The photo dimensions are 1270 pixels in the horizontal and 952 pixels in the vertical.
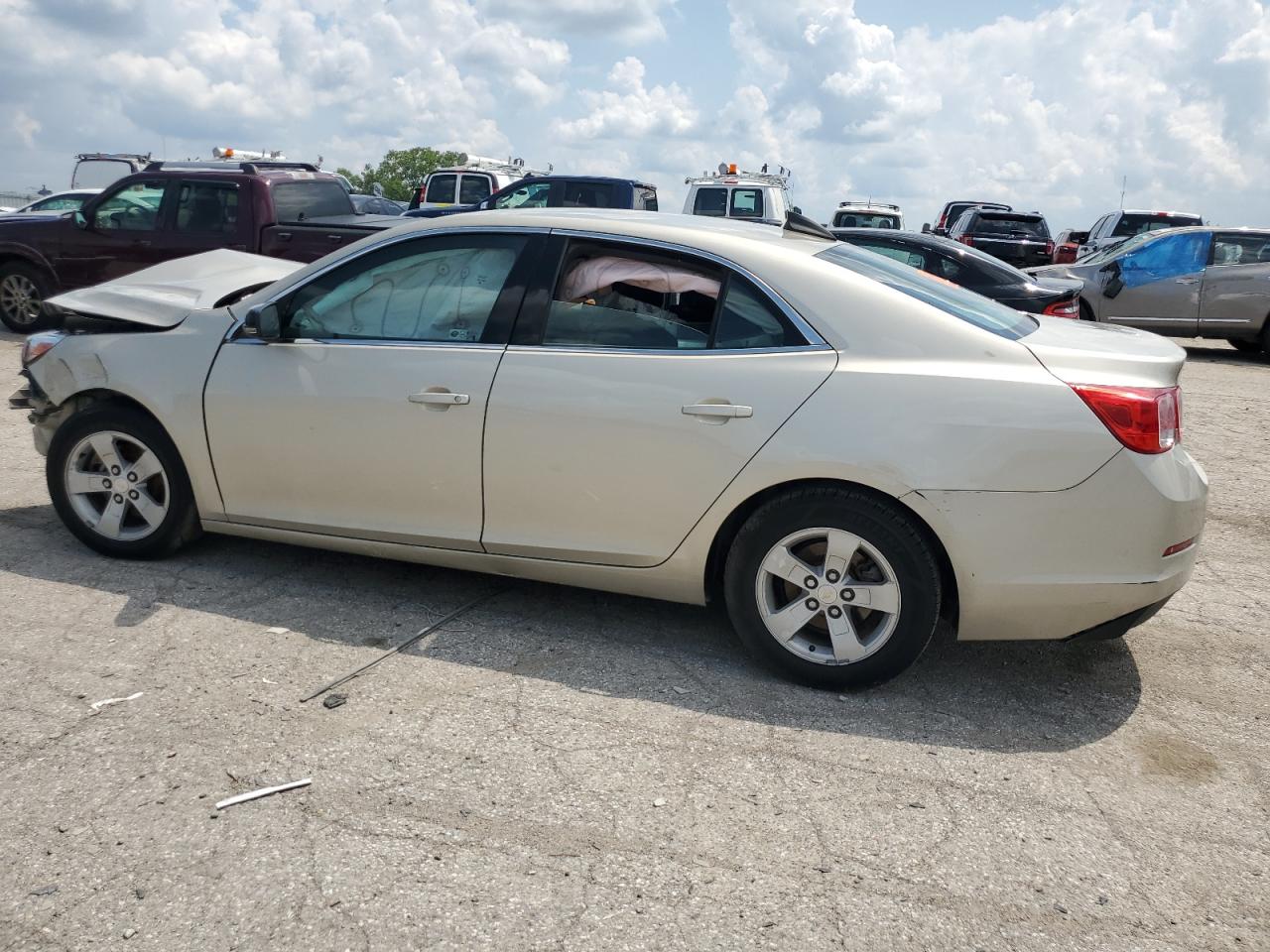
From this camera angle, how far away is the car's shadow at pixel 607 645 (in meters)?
3.92

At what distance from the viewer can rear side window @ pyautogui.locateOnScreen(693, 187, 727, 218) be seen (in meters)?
18.8

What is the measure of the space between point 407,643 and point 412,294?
137 centimetres

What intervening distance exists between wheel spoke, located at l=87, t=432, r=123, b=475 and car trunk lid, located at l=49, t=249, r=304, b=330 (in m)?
0.52

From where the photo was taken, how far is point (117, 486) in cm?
502

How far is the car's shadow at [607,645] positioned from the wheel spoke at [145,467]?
403 millimetres

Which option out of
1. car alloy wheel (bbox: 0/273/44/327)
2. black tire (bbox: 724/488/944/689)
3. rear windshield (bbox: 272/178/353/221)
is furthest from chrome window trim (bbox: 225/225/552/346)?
car alloy wheel (bbox: 0/273/44/327)

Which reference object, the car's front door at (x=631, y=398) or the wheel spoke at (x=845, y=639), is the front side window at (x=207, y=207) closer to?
the car's front door at (x=631, y=398)

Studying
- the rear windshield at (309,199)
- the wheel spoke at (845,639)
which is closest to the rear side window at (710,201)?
the rear windshield at (309,199)

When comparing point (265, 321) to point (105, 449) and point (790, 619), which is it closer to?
point (105, 449)

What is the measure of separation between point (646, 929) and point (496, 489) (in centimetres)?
196

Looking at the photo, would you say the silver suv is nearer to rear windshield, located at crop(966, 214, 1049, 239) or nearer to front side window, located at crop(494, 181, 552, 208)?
rear windshield, located at crop(966, 214, 1049, 239)

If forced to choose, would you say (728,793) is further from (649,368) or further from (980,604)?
(649,368)

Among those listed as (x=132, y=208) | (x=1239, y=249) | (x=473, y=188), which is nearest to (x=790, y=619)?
(x=132, y=208)

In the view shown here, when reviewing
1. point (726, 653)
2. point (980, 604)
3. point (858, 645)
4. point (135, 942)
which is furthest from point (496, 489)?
point (135, 942)
